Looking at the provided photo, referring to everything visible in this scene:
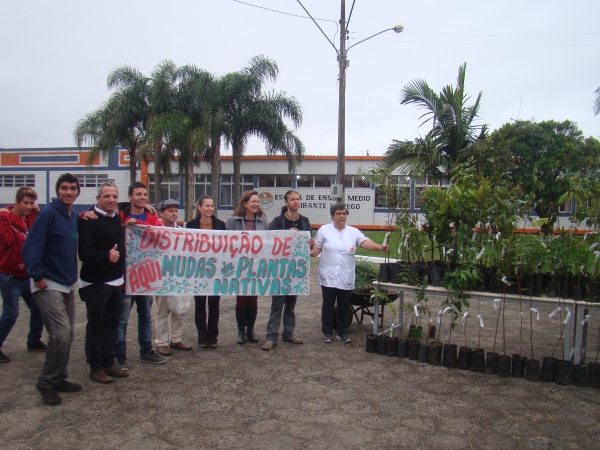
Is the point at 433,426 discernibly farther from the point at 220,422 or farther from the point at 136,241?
the point at 136,241

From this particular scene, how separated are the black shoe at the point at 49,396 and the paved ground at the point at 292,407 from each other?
64 millimetres

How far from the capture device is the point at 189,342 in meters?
5.60

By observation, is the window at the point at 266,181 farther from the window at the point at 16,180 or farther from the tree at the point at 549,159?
the window at the point at 16,180

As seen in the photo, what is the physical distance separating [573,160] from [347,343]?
1896 cm

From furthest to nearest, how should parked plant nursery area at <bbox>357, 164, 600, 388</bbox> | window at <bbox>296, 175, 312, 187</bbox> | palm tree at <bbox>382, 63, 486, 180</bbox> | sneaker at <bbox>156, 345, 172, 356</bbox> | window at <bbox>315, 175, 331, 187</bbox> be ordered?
1. window at <bbox>296, 175, 312, 187</bbox>
2. window at <bbox>315, 175, 331, 187</bbox>
3. palm tree at <bbox>382, 63, 486, 180</bbox>
4. sneaker at <bbox>156, 345, 172, 356</bbox>
5. parked plant nursery area at <bbox>357, 164, 600, 388</bbox>

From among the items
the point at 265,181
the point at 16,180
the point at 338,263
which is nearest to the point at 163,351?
the point at 338,263

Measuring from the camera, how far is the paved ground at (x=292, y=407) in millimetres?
3340

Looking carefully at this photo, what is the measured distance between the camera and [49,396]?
12.6 ft

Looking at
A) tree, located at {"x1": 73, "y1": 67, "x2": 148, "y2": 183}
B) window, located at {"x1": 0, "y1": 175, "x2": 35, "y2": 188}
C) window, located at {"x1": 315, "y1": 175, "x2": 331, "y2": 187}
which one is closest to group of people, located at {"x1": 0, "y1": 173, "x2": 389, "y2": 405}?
tree, located at {"x1": 73, "y1": 67, "x2": 148, "y2": 183}

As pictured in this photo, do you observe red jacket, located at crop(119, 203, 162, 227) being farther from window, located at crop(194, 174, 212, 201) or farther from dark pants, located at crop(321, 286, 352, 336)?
window, located at crop(194, 174, 212, 201)

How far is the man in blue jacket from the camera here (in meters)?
3.75

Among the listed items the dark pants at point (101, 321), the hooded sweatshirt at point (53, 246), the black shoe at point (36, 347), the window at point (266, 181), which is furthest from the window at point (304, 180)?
the hooded sweatshirt at point (53, 246)

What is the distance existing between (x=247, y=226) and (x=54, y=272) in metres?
2.20

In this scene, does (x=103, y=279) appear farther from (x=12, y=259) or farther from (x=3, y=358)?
(x=3, y=358)
